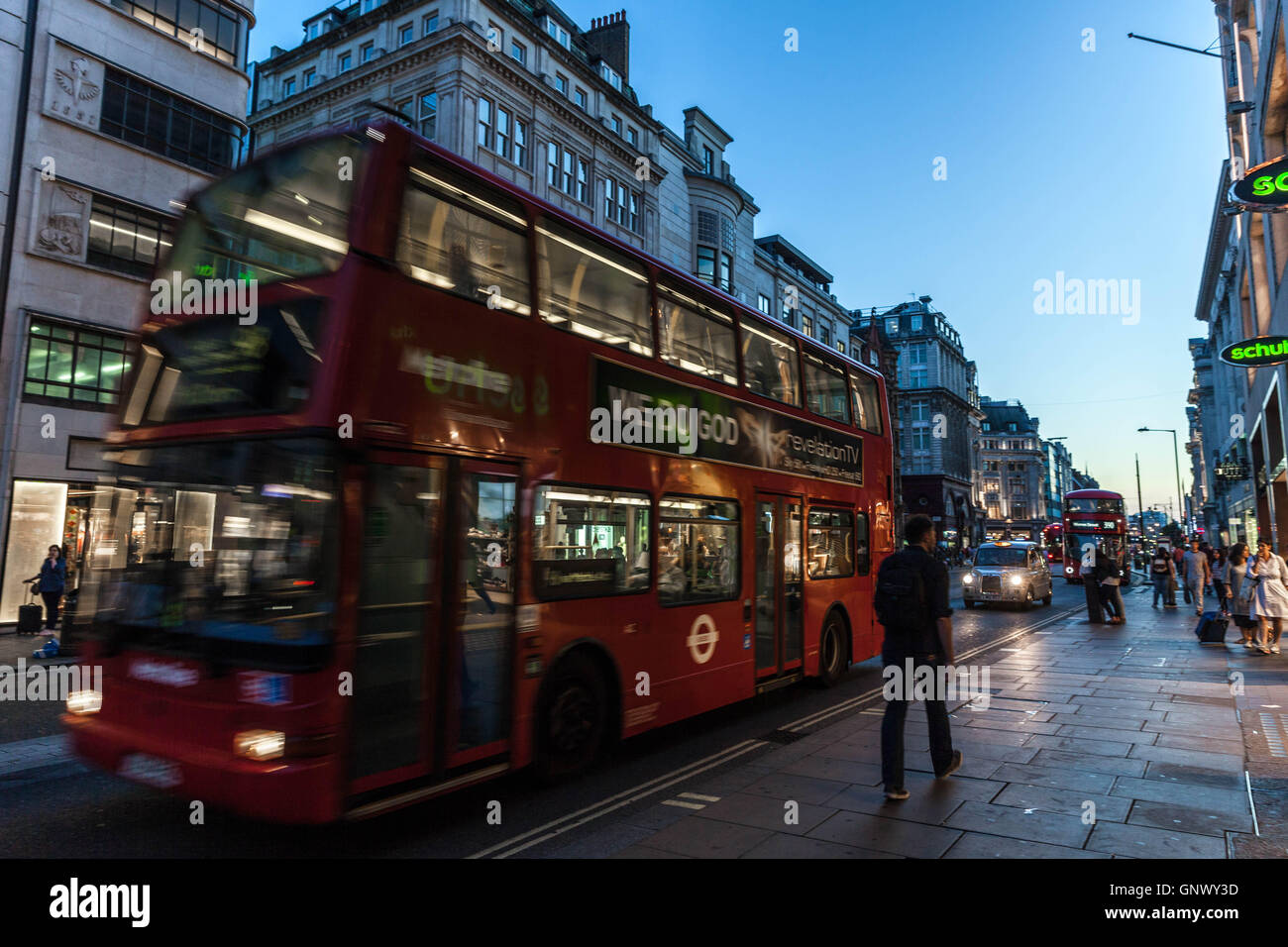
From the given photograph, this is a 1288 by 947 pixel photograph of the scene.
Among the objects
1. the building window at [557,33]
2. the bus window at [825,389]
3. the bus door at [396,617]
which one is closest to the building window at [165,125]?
the building window at [557,33]

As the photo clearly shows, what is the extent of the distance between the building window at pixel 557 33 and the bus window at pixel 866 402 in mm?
22507

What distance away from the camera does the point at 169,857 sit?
14.8ft

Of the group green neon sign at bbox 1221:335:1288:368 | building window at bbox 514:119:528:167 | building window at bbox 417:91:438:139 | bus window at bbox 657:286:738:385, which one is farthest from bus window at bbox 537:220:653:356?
building window at bbox 514:119:528:167

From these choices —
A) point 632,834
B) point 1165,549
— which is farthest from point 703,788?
point 1165,549

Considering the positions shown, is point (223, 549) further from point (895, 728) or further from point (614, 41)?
point (614, 41)

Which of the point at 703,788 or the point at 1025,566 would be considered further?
the point at 1025,566

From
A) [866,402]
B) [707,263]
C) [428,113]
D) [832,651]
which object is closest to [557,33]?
[428,113]

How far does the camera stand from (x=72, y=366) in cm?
1666

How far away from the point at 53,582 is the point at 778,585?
516 inches

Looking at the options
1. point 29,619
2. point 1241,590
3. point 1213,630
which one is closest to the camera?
point 1241,590
